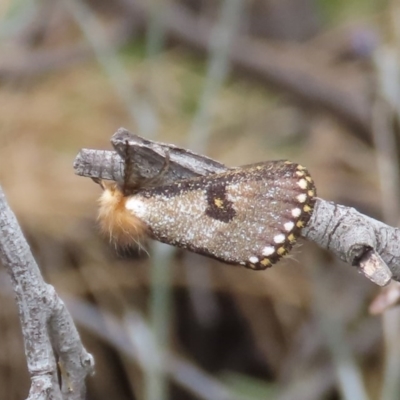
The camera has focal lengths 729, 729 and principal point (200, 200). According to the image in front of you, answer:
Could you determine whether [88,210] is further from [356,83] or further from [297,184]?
[297,184]

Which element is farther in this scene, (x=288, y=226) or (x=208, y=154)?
(x=208, y=154)

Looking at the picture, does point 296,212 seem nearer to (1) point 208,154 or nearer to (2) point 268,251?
(2) point 268,251

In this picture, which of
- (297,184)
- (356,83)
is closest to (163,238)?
(297,184)

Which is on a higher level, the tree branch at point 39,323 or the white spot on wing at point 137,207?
the white spot on wing at point 137,207

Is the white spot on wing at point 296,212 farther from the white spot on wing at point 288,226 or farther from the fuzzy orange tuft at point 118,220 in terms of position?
the fuzzy orange tuft at point 118,220

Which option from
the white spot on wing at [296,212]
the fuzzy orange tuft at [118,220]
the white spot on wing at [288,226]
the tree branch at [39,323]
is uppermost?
the white spot on wing at [296,212]

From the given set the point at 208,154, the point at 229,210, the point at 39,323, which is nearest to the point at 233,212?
the point at 229,210

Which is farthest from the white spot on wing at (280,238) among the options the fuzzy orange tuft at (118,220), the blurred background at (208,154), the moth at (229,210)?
the blurred background at (208,154)
